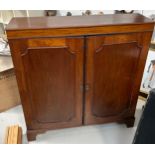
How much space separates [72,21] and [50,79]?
0.43 meters

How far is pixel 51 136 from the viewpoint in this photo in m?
1.70

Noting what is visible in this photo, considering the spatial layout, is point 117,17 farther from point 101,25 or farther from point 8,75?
point 8,75

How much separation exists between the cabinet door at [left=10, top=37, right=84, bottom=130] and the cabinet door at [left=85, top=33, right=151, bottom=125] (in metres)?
0.08

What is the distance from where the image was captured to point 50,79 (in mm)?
1338

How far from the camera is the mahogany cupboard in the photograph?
118 centimetres

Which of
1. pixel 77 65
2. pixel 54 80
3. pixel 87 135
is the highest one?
pixel 77 65

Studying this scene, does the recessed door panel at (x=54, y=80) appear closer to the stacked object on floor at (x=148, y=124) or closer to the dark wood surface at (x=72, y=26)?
the dark wood surface at (x=72, y=26)

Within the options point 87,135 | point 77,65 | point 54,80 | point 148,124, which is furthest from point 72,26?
point 87,135

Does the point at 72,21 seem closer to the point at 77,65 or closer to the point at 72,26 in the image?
the point at 72,26

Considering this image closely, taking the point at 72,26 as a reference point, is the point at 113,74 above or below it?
below

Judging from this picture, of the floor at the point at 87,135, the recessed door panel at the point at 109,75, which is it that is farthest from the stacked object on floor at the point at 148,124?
the floor at the point at 87,135

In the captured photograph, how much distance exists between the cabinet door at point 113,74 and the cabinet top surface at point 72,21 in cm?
9

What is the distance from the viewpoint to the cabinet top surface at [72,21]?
3.82 ft
